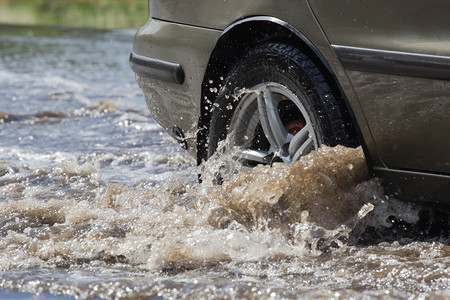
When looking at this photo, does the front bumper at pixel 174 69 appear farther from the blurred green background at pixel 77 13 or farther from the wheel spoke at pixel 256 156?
the blurred green background at pixel 77 13

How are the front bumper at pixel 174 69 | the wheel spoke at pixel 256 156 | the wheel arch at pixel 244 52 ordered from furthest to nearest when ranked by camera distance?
1. the front bumper at pixel 174 69
2. the wheel spoke at pixel 256 156
3. the wheel arch at pixel 244 52

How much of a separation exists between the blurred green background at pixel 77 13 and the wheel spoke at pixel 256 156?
1010cm

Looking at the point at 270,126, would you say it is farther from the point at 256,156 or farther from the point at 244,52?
the point at 244,52

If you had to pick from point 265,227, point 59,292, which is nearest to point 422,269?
point 265,227

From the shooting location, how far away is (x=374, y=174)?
3.14 metres

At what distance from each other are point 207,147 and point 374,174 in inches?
39.3

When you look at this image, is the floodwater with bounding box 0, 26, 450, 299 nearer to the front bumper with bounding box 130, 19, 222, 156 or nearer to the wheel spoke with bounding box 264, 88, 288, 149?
the wheel spoke with bounding box 264, 88, 288, 149

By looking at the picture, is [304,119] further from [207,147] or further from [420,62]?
[420,62]

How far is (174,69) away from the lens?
3.90 meters

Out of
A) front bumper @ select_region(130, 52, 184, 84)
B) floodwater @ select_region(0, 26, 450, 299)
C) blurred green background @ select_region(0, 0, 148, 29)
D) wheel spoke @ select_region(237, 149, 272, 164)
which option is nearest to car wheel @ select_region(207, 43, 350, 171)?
wheel spoke @ select_region(237, 149, 272, 164)

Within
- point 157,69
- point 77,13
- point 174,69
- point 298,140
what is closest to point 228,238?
point 298,140

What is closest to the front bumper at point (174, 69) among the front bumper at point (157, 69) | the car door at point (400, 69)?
the front bumper at point (157, 69)

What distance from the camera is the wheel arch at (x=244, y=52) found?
10.5ft

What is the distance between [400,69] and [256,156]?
0.97m
